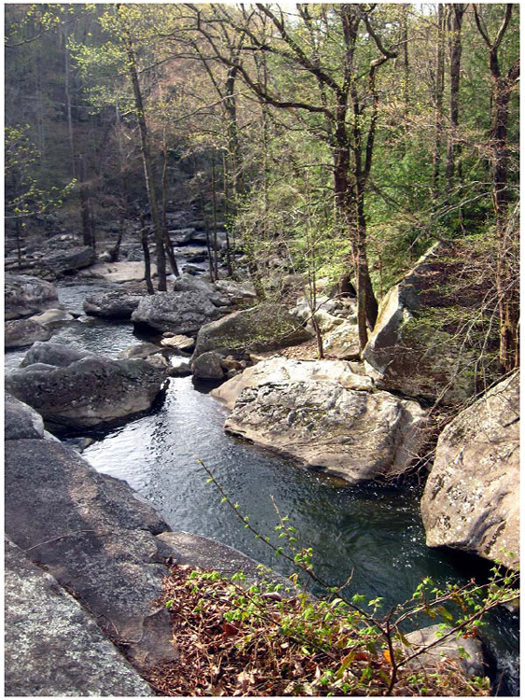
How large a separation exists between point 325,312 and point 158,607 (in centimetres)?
1033

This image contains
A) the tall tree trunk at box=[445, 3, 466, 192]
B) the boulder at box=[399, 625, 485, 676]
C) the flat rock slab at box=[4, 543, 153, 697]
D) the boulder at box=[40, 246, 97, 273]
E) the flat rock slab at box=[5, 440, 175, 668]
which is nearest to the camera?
the flat rock slab at box=[4, 543, 153, 697]

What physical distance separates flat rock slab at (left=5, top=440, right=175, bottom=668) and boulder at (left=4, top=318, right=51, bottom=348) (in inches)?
391

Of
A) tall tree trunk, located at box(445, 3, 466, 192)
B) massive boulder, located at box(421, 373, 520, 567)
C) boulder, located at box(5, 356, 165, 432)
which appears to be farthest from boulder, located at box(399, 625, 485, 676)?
tall tree trunk, located at box(445, 3, 466, 192)

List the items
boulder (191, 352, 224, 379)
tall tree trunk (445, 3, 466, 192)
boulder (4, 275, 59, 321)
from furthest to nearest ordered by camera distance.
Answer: boulder (4, 275, 59, 321) → boulder (191, 352, 224, 379) → tall tree trunk (445, 3, 466, 192)

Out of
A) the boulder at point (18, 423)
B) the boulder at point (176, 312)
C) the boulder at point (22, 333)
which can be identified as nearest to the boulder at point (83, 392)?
the boulder at point (18, 423)

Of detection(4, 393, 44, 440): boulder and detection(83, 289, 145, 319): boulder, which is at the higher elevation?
detection(83, 289, 145, 319): boulder

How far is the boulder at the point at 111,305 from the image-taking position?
19.2m

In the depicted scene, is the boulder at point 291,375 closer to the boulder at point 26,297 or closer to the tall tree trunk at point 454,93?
the tall tree trunk at point 454,93

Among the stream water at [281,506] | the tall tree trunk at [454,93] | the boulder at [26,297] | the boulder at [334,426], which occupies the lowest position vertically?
the stream water at [281,506]

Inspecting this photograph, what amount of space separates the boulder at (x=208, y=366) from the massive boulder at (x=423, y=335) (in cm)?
427

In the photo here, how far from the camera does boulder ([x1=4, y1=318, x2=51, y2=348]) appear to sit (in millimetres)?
16062

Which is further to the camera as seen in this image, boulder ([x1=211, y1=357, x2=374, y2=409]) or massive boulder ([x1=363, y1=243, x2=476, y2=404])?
boulder ([x1=211, y1=357, x2=374, y2=409])

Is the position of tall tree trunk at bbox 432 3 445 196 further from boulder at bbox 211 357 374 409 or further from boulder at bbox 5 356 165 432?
boulder at bbox 5 356 165 432

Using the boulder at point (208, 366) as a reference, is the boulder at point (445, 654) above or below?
below
